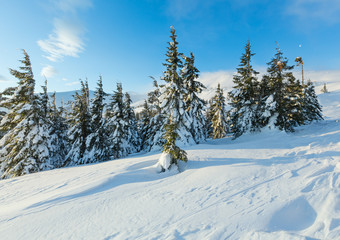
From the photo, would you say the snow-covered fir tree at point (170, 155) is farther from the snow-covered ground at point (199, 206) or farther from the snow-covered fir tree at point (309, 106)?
the snow-covered fir tree at point (309, 106)

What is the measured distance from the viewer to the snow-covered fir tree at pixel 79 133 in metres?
18.5

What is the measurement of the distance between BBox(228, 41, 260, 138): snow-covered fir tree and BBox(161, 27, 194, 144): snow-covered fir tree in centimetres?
773

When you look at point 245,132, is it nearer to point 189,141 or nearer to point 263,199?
point 189,141

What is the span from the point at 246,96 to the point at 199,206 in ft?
58.3

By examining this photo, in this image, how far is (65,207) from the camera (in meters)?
5.41

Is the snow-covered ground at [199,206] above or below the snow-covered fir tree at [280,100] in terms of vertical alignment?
below

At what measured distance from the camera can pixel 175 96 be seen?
1528 centimetres

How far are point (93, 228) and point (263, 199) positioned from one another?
5208mm

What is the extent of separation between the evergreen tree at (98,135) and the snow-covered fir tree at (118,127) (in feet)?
2.79

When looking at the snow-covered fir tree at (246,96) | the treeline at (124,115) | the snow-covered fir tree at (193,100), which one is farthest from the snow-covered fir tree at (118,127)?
the snow-covered fir tree at (246,96)

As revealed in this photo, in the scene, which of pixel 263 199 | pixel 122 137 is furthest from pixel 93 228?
pixel 122 137

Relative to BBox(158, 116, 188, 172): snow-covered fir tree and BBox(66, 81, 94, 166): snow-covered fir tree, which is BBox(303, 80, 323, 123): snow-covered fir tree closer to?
BBox(158, 116, 188, 172): snow-covered fir tree

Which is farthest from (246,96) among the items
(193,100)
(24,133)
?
(24,133)

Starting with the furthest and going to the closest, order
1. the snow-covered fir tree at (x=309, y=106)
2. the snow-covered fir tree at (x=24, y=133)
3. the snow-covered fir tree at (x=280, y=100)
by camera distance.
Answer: the snow-covered fir tree at (x=309, y=106)
the snow-covered fir tree at (x=280, y=100)
the snow-covered fir tree at (x=24, y=133)
